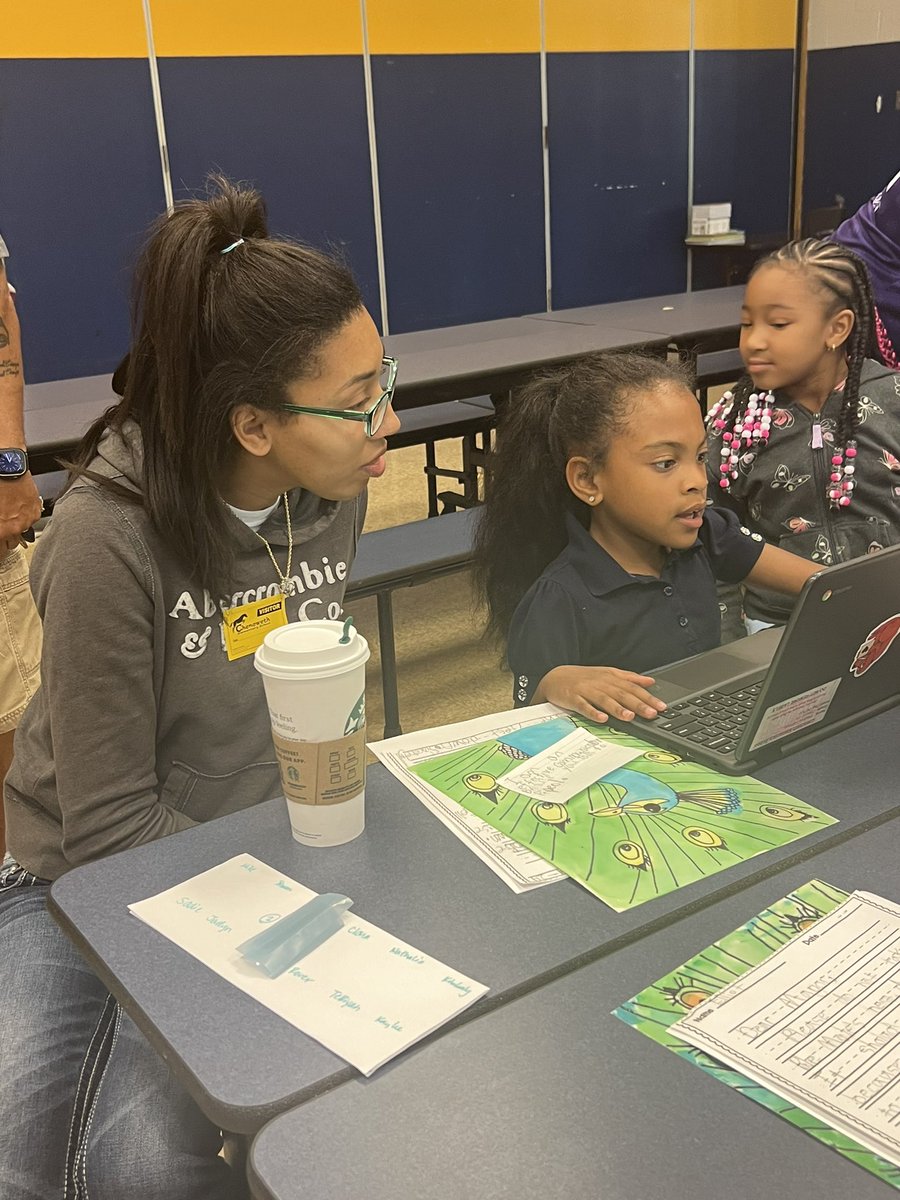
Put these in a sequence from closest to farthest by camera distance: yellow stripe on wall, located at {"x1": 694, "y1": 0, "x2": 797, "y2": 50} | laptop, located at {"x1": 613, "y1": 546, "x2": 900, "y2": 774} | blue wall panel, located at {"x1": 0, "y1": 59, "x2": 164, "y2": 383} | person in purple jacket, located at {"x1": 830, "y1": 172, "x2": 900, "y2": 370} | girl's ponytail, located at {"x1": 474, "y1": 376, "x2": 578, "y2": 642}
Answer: laptop, located at {"x1": 613, "y1": 546, "x2": 900, "y2": 774} < girl's ponytail, located at {"x1": 474, "y1": 376, "x2": 578, "y2": 642} < person in purple jacket, located at {"x1": 830, "y1": 172, "x2": 900, "y2": 370} < blue wall panel, located at {"x1": 0, "y1": 59, "x2": 164, "y2": 383} < yellow stripe on wall, located at {"x1": 694, "y1": 0, "x2": 797, "y2": 50}

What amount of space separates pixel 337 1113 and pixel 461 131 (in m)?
6.43

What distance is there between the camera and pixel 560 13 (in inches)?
258

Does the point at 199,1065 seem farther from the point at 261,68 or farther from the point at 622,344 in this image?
the point at 261,68

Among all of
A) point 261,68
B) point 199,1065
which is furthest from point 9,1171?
point 261,68

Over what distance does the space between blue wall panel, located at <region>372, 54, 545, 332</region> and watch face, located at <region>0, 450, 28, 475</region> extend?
15.3 feet

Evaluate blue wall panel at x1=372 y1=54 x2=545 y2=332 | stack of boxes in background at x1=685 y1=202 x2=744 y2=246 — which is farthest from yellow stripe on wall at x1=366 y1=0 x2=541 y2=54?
stack of boxes in background at x1=685 y1=202 x2=744 y2=246

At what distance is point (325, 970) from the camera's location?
0.85m

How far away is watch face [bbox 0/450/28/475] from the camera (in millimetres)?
1970

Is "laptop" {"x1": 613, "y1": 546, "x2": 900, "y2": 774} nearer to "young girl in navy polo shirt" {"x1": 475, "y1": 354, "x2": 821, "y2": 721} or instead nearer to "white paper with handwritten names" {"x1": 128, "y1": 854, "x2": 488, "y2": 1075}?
"young girl in navy polo shirt" {"x1": 475, "y1": 354, "x2": 821, "y2": 721}

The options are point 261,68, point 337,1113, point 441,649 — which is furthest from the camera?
point 261,68

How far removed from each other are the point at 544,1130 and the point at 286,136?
5.82 meters

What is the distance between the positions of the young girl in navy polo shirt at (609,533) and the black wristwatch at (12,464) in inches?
33.8

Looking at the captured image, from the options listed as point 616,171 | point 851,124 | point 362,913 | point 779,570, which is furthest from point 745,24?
point 362,913

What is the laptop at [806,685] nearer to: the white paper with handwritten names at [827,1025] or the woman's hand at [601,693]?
Answer: the woman's hand at [601,693]
